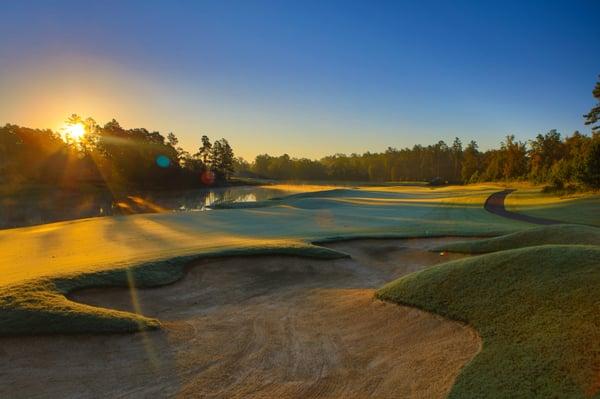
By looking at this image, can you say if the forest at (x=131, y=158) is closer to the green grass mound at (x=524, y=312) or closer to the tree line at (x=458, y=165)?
the tree line at (x=458, y=165)

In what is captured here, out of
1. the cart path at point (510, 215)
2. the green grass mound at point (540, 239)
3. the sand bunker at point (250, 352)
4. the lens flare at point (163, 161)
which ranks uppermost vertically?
the lens flare at point (163, 161)

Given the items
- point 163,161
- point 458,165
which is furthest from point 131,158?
point 458,165

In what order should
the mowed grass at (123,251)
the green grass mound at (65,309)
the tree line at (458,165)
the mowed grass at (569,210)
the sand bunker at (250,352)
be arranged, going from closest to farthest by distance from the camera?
the sand bunker at (250,352) < the green grass mound at (65,309) < the mowed grass at (123,251) < the mowed grass at (569,210) < the tree line at (458,165)

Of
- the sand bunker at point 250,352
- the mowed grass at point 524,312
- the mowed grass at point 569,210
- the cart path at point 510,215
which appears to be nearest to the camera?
the mowed grass at point 524,312

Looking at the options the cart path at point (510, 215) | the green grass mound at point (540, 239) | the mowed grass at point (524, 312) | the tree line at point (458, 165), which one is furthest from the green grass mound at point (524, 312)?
the tree line at point (458, 165)

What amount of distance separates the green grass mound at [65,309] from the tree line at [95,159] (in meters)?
79.5

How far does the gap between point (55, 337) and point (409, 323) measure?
22.6 ft

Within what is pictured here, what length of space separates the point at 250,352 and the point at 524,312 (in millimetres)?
4975

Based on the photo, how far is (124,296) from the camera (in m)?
9.38

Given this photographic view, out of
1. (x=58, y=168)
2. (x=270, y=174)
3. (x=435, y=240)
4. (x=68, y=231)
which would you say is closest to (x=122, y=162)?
(x=58, y=168)

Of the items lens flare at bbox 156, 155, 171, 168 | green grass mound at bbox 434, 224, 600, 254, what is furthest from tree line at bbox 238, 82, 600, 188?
lens flare at bbox 156, 155, 171, 168

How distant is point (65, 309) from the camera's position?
743cm

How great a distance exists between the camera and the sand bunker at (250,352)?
17.8ft

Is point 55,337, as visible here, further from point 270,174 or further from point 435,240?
point 270,174
